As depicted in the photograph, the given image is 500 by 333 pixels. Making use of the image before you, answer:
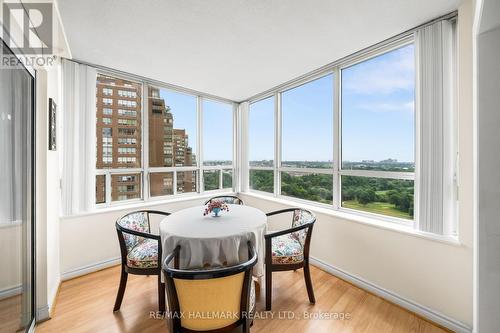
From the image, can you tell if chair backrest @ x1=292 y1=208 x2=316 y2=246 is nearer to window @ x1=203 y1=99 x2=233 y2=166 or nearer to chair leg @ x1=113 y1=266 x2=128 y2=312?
chair leg @ x1=113 y1=266 x2=128 y2=312

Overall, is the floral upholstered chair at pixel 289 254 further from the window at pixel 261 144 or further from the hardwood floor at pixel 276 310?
the window at pixel 261 144

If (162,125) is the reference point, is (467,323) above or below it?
below

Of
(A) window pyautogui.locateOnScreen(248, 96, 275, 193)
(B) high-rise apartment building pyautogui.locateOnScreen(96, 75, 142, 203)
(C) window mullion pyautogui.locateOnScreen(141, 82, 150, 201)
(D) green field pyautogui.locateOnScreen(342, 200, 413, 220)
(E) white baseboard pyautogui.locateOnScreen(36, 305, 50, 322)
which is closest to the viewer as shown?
(E) white baseboard pyautogui.locateOnScreen(36, 305, 50, 322)

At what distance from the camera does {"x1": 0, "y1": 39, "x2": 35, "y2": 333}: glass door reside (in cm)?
132

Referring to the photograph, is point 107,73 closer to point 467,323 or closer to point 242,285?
point 242,285

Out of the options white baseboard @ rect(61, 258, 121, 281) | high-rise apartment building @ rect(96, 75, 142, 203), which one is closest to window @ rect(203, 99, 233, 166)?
high-rise apartment building @ rect(96, 75, 142, 203)

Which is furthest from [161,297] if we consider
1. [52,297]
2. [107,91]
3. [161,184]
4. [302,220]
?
[107,91]

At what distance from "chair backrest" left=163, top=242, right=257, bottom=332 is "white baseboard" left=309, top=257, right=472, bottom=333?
168 cm

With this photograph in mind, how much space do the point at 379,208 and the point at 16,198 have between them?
3.37 metres

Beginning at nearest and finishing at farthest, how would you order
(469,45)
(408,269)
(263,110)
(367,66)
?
(469,45) < (408,269) < (367,66) < (263,110)

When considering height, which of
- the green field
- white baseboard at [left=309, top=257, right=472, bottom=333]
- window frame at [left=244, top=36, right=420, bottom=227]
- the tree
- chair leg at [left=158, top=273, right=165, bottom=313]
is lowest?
white baseboard at [left=309, top=257, right=472, bottom=333]

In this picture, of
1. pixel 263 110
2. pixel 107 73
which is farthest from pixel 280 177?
pixel 107 73

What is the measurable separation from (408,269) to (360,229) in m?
0.52

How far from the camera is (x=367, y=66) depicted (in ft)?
8.28
